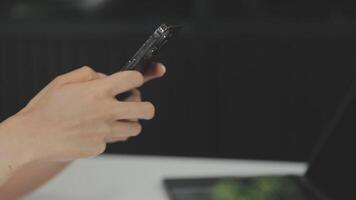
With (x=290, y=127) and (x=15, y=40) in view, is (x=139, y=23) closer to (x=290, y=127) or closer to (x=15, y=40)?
(x=15, y=40)

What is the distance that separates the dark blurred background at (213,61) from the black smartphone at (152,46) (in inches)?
72.1

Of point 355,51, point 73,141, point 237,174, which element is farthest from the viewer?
point 355,51

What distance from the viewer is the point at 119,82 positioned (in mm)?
778

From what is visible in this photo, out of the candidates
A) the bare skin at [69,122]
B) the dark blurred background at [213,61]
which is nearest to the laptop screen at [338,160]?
the bare skin at [69,122]

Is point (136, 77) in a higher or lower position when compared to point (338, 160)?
higher

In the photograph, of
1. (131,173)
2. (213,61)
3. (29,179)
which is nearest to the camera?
(29,179)

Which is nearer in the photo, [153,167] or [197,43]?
[153,167]

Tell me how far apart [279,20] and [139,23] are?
0.65m

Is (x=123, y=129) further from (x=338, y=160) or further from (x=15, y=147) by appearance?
(x=338, y=160)

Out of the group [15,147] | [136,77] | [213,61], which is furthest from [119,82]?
[213,61]

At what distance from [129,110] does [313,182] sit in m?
0.42

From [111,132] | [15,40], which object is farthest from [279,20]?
[111,132]

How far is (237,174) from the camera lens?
3.65ft

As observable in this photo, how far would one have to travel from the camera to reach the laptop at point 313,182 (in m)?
0.94
